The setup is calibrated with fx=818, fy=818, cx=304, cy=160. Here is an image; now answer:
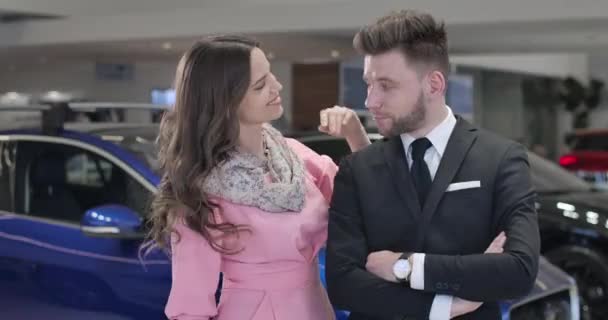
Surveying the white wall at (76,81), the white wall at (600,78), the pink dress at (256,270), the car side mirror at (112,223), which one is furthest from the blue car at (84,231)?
the white wall at (600,78)

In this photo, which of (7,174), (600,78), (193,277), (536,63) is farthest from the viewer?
(600,78)

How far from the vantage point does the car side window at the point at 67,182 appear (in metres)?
3.65

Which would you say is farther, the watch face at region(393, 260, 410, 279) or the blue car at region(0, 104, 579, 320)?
the blue car at region(0, 104, 579, 320)

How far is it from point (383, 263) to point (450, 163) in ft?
0.89

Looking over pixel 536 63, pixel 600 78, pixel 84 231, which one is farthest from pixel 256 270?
pixel 600 78

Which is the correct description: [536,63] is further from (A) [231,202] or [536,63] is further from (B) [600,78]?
(A) [231,202]

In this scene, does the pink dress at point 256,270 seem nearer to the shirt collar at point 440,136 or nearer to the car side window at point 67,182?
the shirt collar at point 440,136

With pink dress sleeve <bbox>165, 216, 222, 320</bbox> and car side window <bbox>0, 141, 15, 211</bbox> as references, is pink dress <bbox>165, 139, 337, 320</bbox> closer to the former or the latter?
pink dress sleeve <bbox>165, 216, 222, 320</bbox>

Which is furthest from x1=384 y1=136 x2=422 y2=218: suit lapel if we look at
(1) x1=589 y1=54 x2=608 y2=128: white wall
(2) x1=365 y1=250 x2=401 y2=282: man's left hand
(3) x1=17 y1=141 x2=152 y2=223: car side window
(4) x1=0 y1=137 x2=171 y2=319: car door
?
(1) x1=589 y1=54 x2=608 y2=128: white wall

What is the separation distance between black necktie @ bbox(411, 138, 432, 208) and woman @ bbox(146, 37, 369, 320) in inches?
11.9

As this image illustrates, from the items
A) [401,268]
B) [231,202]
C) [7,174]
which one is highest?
[231,202]

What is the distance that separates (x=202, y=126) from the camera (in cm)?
192

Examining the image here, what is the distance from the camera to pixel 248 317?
6.50 feet

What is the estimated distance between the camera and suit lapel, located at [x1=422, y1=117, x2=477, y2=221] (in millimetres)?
1806
